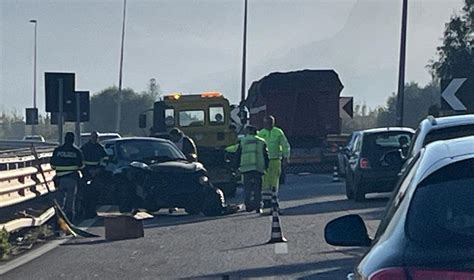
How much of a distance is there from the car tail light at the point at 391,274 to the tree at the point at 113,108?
9093 cm

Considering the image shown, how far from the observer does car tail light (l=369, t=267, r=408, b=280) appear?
4.61 m

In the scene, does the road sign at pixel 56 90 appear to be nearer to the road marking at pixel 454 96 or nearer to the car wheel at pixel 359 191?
the car wheel at pixel 359 191

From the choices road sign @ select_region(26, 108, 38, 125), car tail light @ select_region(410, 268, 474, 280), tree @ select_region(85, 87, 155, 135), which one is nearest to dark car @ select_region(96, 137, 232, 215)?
car tail light @ select_region(410, 268, 474, 280)

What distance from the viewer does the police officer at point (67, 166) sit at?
70.6 feet

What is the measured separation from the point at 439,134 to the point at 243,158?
9.60m

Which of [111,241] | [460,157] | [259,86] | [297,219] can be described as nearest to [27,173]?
[111,241]

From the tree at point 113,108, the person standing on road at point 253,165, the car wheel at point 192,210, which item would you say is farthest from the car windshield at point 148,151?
the tree at point 113,108

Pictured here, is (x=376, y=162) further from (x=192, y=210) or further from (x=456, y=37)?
(x=456, y=37)

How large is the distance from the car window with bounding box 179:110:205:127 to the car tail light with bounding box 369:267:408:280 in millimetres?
25989

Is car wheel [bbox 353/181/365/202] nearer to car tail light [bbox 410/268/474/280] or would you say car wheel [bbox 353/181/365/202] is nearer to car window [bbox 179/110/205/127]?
car window [bbox 179/110/205/127]

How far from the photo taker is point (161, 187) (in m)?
22.4

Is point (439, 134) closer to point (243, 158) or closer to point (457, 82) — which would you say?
point (457, 82)

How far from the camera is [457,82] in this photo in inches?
792

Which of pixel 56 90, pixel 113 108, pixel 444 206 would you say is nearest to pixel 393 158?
pixel 56 90
